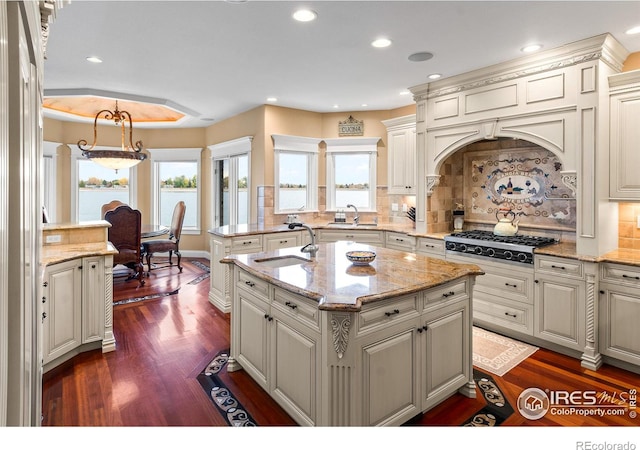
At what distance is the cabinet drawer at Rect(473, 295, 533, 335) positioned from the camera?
11.2 ft

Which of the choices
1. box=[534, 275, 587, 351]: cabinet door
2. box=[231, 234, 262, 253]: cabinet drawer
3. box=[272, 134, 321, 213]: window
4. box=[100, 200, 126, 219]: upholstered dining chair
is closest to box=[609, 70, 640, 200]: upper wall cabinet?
box=[534, 275, 587, 351]: cabinet door

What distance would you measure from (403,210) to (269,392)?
3835 mm

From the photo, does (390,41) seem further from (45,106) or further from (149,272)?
(45,106)

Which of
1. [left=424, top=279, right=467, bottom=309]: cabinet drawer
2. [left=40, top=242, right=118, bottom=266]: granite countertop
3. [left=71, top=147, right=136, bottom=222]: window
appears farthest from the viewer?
[left=71, top=147, right=136, bottom=222]: window

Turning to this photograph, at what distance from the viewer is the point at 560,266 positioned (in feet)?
10.4

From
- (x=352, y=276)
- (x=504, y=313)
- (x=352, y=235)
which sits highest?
(x=352, y=235)

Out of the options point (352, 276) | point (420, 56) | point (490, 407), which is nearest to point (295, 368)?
point (352, 276)

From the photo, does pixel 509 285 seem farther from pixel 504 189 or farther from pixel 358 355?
pixel 358 355

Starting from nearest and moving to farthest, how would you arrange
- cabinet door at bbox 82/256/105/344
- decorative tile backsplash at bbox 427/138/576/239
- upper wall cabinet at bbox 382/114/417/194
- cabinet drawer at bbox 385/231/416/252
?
cabinet door at bbox 82/256/105/344 → decorative tile backsplash at bbox 427/138/576/239 → cabinet drawer at bbox 385/231/416/252 → upper wall cabinet at bbox 382/114/417/194

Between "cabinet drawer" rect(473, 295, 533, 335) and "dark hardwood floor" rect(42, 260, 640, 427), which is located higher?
"cabinet drawer" rect(473, 295, 533, 335)

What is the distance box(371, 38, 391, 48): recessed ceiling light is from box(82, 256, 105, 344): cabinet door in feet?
10.1

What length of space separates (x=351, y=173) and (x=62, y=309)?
13.9ft

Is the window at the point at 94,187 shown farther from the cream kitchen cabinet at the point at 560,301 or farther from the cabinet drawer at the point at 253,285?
the cream kitchen cabinet at the point at 560,301

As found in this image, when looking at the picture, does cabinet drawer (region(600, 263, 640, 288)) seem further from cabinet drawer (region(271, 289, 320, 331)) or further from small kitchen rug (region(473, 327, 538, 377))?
cabinet drawer (region(271, 289, 320, 331))
